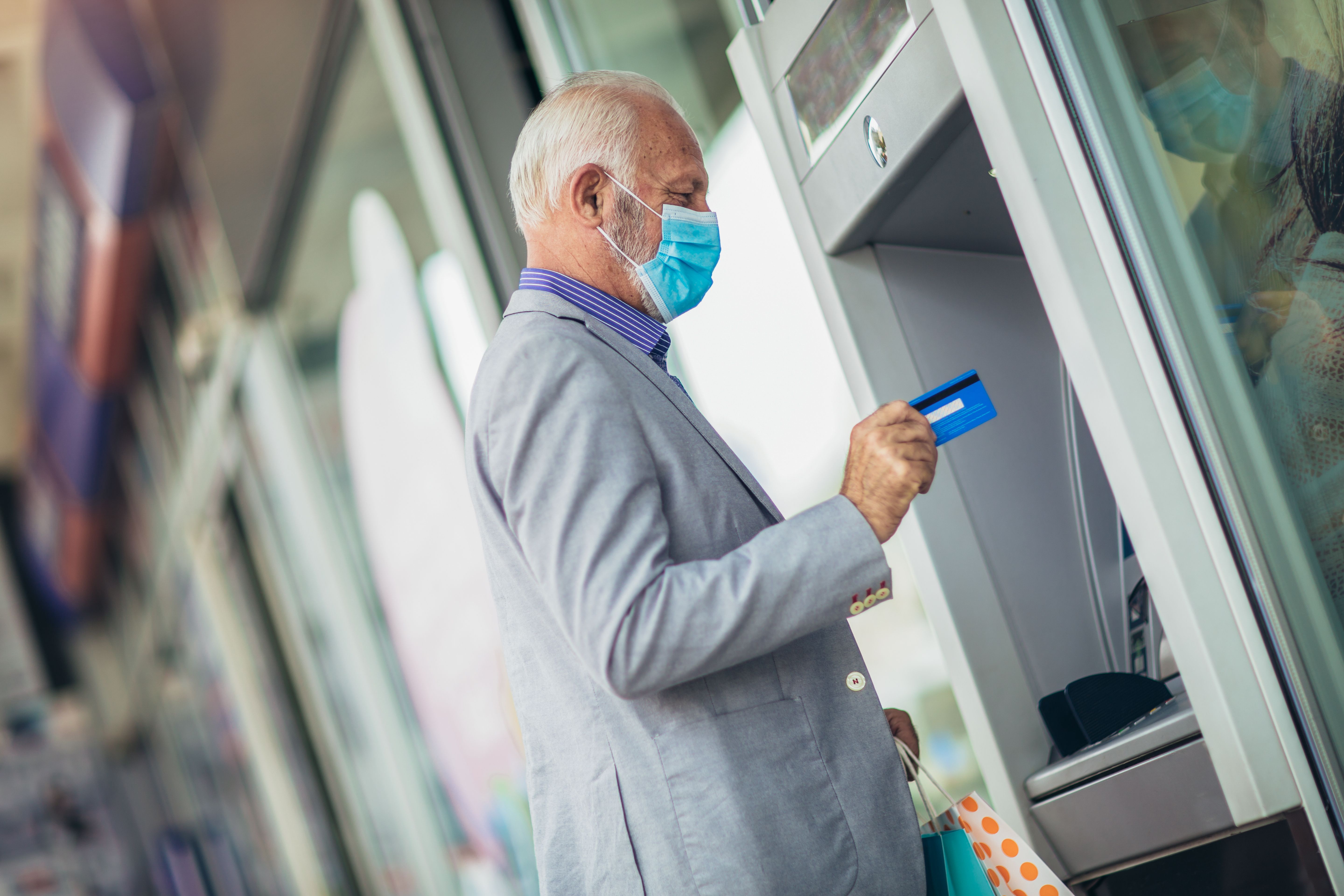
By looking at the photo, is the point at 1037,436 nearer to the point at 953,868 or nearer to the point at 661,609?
the point at 953,868

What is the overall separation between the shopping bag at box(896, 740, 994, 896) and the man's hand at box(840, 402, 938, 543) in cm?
25

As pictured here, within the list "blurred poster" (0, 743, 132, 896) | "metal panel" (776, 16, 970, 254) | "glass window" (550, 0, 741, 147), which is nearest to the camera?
"metal panel" (776, 16, 970, 254)

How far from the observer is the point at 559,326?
993mm

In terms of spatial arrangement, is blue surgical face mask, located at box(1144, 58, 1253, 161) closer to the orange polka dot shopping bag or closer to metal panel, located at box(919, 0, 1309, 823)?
metal panel, located at box(919, 0, 1309, 823)

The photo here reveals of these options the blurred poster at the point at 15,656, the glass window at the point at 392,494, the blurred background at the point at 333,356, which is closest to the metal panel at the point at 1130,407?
the blurred background at the point at 333,356

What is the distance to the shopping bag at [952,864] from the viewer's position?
964 mm

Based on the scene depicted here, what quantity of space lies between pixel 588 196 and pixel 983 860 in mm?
745

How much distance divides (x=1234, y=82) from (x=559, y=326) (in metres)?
0.63

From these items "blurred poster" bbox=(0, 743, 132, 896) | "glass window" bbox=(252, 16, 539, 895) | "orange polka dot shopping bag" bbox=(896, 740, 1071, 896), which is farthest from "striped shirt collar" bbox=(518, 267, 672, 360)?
"blurred poster" bbox=(0, 743, 132, 896)

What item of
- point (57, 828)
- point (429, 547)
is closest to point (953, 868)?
point (429, 547)

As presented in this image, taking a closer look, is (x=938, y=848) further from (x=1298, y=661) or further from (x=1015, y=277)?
(x=1015, y=277)

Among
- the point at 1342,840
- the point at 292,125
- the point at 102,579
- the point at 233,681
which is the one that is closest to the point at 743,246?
the point at 1342,840

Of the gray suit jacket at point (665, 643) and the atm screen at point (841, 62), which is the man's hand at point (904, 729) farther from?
the atm screen at point (841, 62)

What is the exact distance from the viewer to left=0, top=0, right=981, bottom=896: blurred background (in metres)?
1.93
